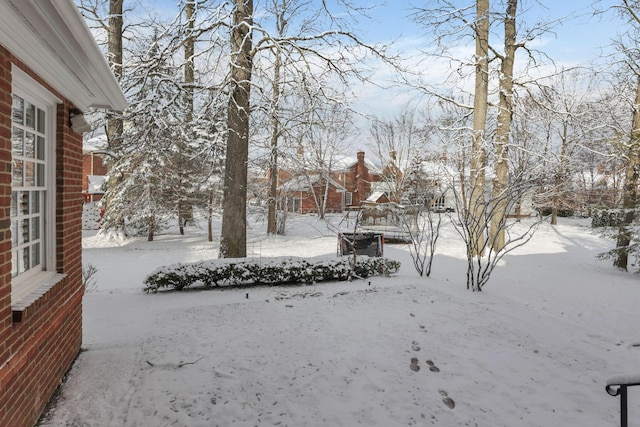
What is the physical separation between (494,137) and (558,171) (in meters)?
4.02

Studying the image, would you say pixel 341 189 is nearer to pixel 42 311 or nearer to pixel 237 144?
pixel 237 144

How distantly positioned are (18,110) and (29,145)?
0.37 meters

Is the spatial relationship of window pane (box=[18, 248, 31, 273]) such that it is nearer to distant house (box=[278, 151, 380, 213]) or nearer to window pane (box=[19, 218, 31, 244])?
window pane (box=[19, 218, 31, 244])

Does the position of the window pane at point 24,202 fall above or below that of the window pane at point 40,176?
below

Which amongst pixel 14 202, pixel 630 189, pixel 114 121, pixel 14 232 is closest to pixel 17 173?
pixel 14 202

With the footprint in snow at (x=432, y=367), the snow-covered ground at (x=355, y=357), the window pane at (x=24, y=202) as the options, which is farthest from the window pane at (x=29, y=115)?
the footprint in snow at (x=432, y=367)

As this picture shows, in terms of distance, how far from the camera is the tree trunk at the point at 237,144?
9.41 meters

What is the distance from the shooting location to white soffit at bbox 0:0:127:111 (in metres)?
2.04

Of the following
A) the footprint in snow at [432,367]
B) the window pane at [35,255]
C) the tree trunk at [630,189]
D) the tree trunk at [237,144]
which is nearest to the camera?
the window pane at [35,255]

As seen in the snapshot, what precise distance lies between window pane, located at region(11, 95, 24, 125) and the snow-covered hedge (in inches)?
192

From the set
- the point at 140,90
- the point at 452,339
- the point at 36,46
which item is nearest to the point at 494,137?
the point at 452,339

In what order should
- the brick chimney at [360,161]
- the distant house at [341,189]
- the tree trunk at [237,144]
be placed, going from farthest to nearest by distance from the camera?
the brick chimney at [360,161], the distant house at [341,189], the tree trunk at [237,144]

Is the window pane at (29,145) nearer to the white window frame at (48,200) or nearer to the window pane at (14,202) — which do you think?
the white window frame at (48,200)

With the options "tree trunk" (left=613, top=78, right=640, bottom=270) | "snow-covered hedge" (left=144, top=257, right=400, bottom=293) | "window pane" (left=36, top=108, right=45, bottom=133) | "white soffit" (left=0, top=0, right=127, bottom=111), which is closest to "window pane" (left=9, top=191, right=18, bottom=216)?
"window pane" (left=36, top=108, right=45, bottom=133)
